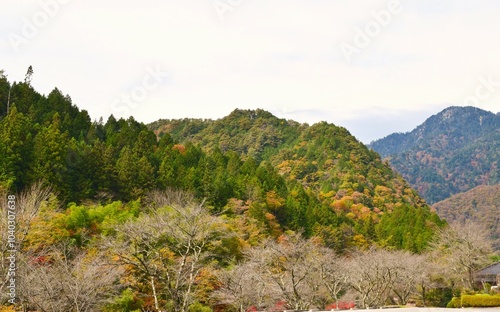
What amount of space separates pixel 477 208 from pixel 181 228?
9625 cm

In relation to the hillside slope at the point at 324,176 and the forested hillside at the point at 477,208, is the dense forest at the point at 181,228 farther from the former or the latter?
the forested hillside at the point at 477,208

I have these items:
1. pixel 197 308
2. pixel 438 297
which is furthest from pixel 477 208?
pixel 197 308

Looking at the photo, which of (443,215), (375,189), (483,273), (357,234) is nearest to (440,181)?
(443,215)

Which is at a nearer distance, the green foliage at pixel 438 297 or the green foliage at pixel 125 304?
the green foliage at pixel 125 304

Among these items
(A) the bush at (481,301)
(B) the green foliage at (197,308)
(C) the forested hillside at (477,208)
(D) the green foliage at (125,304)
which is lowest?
(B) the green foliage at (197,308)

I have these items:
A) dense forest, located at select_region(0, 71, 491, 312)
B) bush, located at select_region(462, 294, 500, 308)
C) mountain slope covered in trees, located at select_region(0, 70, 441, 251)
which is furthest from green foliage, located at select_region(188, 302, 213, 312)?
mountain slope covered in trees, located at select_region(0, 70, 441, 251)

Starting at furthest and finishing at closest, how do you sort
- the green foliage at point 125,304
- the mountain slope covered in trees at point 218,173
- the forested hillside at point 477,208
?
the forested hillside at point 477,208
the mountain slope covered in trees at point 218,173
the green foliage at point 125,304

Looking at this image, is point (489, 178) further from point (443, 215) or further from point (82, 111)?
point (82, 111)

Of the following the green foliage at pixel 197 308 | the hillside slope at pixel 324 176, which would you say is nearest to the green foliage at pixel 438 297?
the hillside slope at pixel 324 176

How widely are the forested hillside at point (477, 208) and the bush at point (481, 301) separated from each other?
74058 millimetres

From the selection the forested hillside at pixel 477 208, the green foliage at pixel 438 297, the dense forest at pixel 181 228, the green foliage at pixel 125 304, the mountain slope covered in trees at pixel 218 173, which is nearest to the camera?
the dense forest at pixel 181 228

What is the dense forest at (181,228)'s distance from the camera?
24.1m

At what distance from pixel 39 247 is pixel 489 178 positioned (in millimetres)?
159108

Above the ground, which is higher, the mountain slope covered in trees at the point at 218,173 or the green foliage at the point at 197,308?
the mountain slope covered in trees at the point at 218,173
